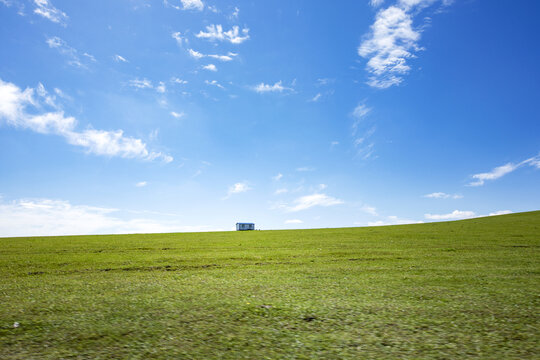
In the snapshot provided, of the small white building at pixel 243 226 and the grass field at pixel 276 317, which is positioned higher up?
the small white building at pixel 243 226

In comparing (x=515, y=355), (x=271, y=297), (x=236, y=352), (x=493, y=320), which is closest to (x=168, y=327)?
(x=236, y=352)

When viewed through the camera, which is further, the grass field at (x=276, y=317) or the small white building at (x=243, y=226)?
the small white building at (x=243, y=226)

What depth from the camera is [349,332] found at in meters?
4.33

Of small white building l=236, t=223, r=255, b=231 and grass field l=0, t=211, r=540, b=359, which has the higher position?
small white building l=236, t=223, r=255, b=231

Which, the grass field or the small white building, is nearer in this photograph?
the grass field

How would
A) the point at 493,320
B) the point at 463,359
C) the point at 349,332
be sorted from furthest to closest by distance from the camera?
the point at 493,320
the point at 349,332
the point at 463,359

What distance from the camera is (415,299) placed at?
6.11 meters

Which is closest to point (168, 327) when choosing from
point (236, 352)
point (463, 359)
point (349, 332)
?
point (236, 352)

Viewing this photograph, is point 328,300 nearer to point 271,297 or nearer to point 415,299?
point 271,297

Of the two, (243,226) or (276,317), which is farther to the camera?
(243,226)

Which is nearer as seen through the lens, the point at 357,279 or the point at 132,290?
the point at 132,290

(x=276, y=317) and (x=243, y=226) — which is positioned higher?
(x=243, y=226)

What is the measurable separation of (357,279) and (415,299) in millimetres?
2421

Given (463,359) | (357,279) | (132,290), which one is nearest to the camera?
(463,359)
